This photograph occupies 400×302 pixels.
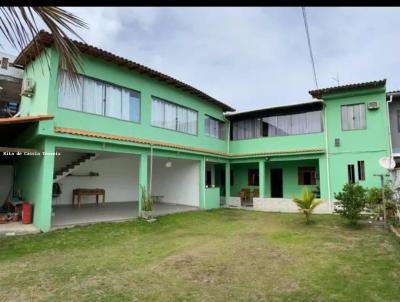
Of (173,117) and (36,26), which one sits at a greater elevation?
(173,117)

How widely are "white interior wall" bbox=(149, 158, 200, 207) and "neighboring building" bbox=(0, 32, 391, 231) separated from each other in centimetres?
7

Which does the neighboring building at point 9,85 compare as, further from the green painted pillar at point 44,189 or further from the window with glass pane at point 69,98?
the green painted pillar at point 44,189

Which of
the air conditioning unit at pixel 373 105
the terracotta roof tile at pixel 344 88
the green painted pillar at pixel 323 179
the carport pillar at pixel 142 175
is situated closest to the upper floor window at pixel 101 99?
the carport pillar at pixel 142 175

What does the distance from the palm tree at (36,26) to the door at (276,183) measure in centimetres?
1806

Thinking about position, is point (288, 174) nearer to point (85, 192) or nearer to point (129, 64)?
point (129, 64)

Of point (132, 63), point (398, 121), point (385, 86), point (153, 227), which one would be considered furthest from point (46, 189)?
point (398, 121)

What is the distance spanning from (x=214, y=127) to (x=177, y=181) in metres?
4.16

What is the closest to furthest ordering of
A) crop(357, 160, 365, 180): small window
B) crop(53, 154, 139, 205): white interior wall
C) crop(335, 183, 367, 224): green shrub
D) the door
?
1. crop(335, 183, 367, 224): green shrub
2. crop(357, 160, 365, 180): small window
3. crop(53, 154, 139, 205): white interior wall
4. the door

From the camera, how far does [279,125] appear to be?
57.0ft

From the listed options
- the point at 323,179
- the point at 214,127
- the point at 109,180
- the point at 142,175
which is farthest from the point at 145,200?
the point at 323,179

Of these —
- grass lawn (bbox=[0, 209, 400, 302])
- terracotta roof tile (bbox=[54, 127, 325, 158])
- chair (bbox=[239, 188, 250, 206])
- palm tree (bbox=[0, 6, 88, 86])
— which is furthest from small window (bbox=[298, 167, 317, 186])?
palm tree (bbox=[0, 6, 88, 86])

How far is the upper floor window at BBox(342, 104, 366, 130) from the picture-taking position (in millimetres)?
14586

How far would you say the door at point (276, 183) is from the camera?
19.2m

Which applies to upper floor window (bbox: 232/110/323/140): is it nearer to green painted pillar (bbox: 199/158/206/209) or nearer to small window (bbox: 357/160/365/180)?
small window (bbox: 357/160/365/180)
